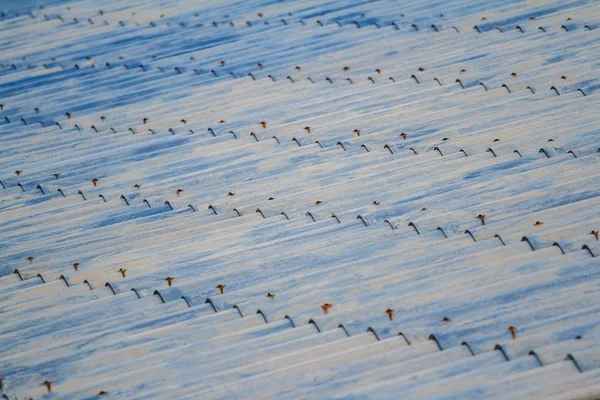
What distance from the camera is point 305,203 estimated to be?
571 cm

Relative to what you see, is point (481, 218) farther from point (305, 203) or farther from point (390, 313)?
point (305, 203)

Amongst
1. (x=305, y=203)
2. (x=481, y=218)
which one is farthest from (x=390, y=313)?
(x=305, y=203)

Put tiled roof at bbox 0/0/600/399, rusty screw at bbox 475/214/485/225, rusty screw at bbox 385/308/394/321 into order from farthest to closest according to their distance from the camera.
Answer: rusty screw at bbox 475/214/485/225, rusty screw at bbox 385/308/394/321, tiled roof at bbox 0/0/600/399

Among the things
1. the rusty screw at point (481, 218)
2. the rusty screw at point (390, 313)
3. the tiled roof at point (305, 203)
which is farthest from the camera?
the rusty screw at point (481, 218)

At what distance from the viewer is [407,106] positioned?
6.68 metres

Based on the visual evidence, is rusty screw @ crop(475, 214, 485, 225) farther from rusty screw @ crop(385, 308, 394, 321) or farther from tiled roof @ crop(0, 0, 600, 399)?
rusty screw @ crop(385, 308, 394, 321)

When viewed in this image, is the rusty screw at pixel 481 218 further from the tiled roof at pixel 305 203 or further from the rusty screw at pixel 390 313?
the rusty screw at pixel 390 313

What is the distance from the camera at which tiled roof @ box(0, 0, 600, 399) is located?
4.11 metres

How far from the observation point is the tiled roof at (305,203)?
411cm

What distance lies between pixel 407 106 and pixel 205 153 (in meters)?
1.60

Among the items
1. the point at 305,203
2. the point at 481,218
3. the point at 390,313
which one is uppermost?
the point at 305,203

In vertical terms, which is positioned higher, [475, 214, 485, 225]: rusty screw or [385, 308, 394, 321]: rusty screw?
[475, 214, 485, 225]: rusty screw

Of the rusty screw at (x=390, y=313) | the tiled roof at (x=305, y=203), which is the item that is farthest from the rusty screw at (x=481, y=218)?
the rusty screw at (x=390, y=313)

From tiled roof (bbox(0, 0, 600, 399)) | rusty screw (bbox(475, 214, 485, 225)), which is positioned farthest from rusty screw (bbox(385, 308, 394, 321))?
rusty screw (bbox(475, 214, 485, 225))
